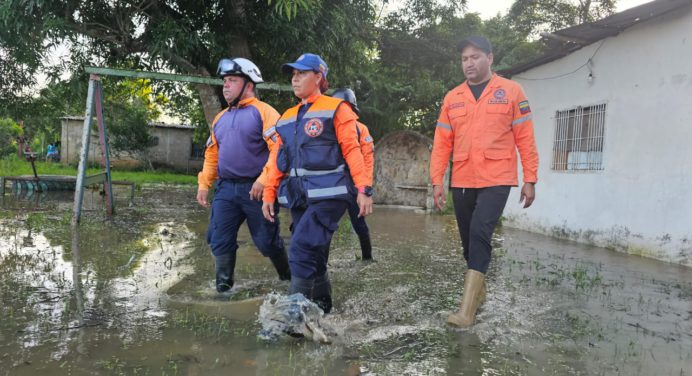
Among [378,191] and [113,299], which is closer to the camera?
[113,299]

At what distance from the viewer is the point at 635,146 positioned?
24.3ft

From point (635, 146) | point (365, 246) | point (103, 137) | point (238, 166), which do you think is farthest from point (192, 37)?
point (635, 146)

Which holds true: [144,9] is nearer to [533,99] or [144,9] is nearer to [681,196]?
[533,99]

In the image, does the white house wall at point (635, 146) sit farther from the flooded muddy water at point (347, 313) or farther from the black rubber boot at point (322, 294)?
the black rubber boot at point (322, 294)

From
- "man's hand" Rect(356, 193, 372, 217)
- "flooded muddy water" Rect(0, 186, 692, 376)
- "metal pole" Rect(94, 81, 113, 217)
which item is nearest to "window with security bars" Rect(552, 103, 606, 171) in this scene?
"flooded muddy water" Rect(0, 186, 692, 376)

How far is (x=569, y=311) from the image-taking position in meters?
4.03

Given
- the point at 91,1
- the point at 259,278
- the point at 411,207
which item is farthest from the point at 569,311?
the point at 411,207

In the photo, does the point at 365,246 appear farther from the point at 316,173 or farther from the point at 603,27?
the point at 603,27

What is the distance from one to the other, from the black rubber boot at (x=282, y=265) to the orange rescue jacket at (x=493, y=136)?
1516mm

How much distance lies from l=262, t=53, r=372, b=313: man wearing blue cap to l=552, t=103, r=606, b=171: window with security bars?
606 cm

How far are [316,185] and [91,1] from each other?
7.75m

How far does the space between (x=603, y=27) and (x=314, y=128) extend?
20.0ft

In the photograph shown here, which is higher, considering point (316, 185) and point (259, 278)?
point (316, 185)

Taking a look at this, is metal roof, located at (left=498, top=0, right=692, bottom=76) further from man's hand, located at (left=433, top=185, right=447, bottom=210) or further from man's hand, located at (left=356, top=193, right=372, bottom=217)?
man's hand, located at (left=356, top=193, right=372, bottom=217)
